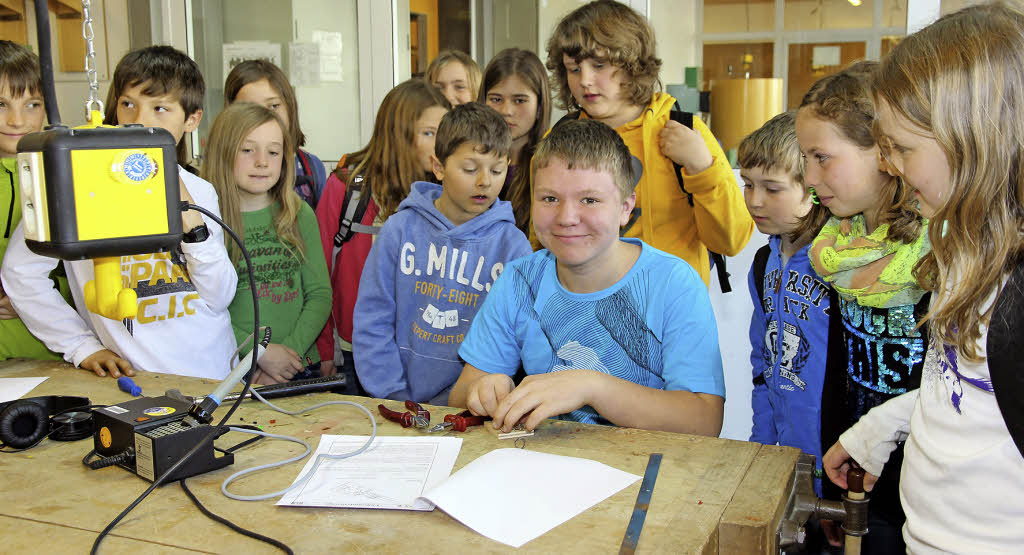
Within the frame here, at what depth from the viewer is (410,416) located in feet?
4.88

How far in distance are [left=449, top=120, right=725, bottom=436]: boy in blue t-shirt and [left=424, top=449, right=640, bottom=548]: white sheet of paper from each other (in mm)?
254

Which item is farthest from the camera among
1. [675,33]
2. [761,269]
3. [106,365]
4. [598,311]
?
[675,33]

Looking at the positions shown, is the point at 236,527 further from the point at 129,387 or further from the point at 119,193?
the point at 129,387

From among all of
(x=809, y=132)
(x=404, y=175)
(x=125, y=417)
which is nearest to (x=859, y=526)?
(x=809, y=132)

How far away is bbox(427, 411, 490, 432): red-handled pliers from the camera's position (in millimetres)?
1462

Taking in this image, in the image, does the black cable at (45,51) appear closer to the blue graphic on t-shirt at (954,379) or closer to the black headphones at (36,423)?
the black headphones at (36,423)

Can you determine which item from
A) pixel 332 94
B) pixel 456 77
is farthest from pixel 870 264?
pixel 332 94

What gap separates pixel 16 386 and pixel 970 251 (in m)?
1.93

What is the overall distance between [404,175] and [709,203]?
3.80 ft

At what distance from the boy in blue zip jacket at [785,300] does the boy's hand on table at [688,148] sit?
13 centimetres

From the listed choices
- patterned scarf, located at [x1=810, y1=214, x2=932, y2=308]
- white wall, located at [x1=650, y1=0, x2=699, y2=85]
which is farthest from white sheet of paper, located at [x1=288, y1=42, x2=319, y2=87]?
patterned scarf, located at [x1=810, y1=214, x2=932, y2=308]

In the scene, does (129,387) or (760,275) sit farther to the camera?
(760,275)

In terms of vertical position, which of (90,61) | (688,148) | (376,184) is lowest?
(376,184)

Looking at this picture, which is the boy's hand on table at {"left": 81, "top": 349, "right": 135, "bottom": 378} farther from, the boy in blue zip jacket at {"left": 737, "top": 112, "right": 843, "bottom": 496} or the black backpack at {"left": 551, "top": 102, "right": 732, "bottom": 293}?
the boy in blue zip jacket at {"left": 737, "top": 112, "right": 843, "bottom": 496}
